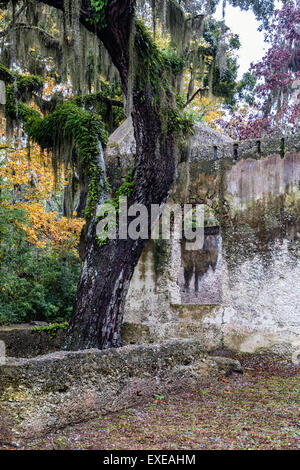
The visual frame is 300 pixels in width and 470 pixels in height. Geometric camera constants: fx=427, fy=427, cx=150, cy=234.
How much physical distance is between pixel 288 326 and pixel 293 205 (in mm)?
1942

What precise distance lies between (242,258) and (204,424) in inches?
146

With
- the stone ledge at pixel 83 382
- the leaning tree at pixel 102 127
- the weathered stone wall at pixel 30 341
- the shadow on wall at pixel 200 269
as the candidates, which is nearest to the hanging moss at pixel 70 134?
the leaning tree at pixel 102 127

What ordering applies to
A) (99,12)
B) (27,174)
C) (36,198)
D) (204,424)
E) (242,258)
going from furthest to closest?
(36,198)
(27,174)
(242,258)
(99,12)
(204,424)

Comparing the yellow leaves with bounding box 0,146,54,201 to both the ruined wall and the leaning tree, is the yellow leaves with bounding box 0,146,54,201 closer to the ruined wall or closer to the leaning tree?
the leaning tree

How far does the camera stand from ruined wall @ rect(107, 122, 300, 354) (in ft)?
22.5

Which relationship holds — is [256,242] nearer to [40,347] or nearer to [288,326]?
[288,326]

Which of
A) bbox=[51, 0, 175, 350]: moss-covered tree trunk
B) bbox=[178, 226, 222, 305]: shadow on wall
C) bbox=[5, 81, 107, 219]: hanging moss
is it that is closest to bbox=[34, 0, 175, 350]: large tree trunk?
bbox=[51, 0, 175, 350]: moss-covered tree trunk

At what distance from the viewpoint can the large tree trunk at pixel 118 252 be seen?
5.49 m

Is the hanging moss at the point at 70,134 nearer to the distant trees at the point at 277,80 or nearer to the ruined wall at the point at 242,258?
the ruined wall at the point at 242,258

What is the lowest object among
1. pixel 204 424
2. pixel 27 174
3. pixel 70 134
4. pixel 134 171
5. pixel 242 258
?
pixel 204 424

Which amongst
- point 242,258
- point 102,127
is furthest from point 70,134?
point 242,258

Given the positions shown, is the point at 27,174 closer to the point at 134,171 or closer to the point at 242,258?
the point at 134,171

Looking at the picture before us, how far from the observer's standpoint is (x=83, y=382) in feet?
13.1

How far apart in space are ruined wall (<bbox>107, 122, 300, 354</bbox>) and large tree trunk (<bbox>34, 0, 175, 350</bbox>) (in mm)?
874
